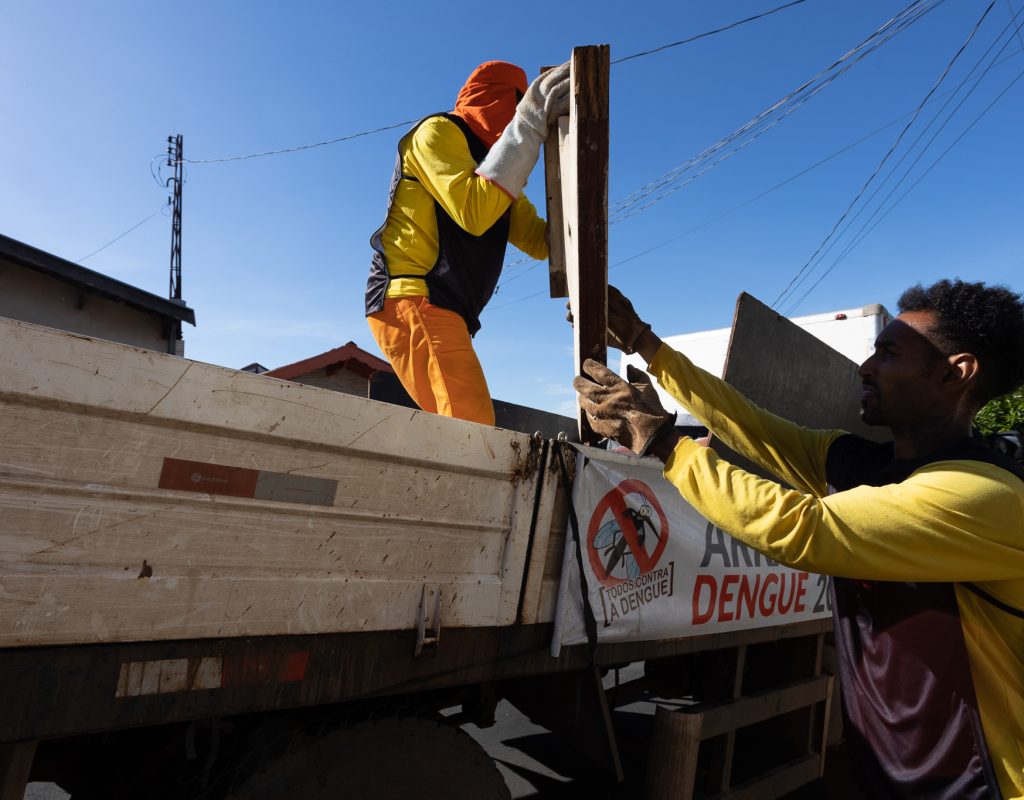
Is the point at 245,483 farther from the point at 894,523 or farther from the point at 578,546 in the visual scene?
the point at 894,523

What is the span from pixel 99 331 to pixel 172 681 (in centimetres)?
1080

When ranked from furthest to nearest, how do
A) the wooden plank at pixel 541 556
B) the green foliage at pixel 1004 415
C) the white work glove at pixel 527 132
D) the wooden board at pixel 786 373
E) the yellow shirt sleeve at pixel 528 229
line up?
the green foliage at pixel 1004 415 → the yellow shirt sleeve at pixel 528 229 → the wooden board at pixel 786 373 → the white work glove at pixel 527 132 → the wooden plank at pixel 541 556

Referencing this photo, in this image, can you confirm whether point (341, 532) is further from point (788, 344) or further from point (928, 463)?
point (788, 344)

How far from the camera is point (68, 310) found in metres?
9.89

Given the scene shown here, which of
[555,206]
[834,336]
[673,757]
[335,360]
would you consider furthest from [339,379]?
[673,757]

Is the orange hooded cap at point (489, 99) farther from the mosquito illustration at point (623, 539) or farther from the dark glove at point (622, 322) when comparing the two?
the mosquito illustration at point (623, 539)

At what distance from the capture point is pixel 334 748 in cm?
163

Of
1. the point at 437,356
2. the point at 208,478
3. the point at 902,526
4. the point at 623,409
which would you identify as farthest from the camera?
the point at 437,356

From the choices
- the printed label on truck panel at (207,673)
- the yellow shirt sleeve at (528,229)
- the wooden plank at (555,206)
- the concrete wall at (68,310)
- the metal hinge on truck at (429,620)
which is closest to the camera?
the printed label on truck panel at (207,673)

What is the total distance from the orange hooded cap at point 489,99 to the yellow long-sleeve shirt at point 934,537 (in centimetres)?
175

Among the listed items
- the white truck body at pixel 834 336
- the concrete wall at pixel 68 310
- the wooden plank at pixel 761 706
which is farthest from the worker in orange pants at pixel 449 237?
the concrete wall at pixel 68 310

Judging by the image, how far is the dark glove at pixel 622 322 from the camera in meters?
2.43

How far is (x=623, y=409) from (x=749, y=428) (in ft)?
2.32

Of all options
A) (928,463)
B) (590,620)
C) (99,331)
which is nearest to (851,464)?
(928,463)
